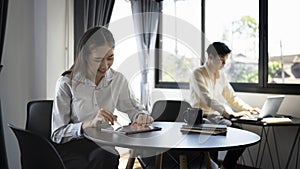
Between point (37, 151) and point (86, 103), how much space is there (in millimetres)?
530

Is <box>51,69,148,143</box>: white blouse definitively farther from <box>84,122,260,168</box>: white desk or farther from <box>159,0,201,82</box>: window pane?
<box>159,0,201,82</box>: window pane

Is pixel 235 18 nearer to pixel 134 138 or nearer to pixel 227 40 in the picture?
pixel 227 40

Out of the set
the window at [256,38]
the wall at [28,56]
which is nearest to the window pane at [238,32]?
the window at [256,38]

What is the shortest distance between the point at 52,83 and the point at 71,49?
0.40m

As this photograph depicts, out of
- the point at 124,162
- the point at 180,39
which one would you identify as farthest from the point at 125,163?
the point at 180,39

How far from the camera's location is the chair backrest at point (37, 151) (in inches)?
60.5

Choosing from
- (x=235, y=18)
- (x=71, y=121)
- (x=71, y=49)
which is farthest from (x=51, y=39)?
(x=235, y=18)

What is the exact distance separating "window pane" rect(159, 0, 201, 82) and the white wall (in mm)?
1700

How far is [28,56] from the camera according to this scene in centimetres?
296

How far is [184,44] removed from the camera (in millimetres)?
4344

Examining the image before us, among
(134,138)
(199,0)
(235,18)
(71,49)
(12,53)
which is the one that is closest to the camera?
Result: (134,138)

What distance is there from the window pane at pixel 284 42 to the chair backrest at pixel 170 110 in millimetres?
1342

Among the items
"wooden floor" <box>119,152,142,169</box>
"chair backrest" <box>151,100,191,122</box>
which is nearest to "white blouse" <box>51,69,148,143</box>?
"chair backrest" <box>151,100,191,122</box>

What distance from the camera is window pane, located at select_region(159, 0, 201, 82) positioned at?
422cm
